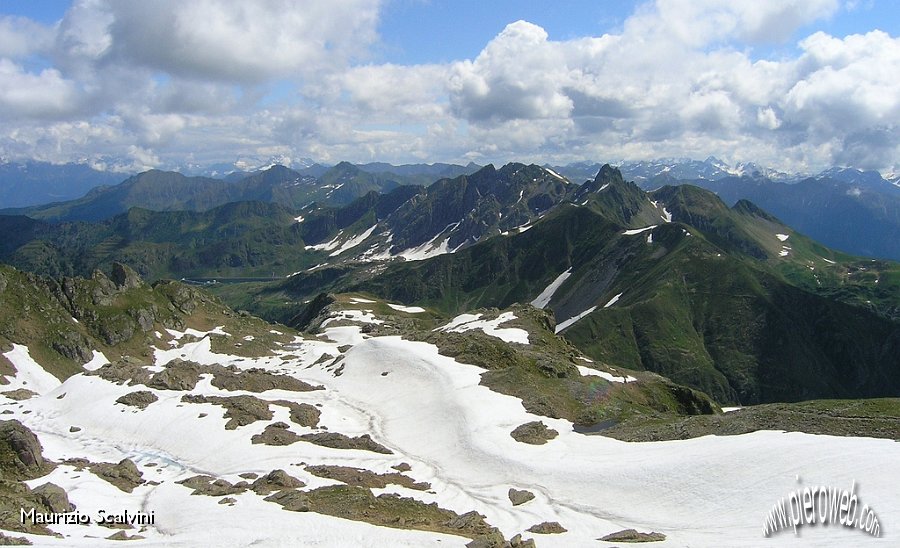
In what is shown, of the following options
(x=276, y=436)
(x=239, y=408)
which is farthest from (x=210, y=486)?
(x=239, y=408)

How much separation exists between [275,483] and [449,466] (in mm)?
15828

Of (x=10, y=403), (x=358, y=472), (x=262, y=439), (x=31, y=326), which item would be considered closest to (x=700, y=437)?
(x=358, y=472)

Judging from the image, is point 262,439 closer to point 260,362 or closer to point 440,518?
point 440,518

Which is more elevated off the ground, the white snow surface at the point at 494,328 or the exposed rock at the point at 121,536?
the white snow surface at the point at 494,328

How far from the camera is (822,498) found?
30500mm

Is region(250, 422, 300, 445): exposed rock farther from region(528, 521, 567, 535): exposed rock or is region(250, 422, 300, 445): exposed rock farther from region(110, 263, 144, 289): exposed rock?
region(110, 263, 144, 289): exposed rock

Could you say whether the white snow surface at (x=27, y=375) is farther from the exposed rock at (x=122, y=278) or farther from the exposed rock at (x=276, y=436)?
the exposed rock at (x=276, y=436)

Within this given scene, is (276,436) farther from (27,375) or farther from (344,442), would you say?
(27,375)

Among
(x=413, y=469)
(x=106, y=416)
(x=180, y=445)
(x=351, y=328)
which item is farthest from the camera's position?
(x=351, y=328)

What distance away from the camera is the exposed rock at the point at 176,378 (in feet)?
224

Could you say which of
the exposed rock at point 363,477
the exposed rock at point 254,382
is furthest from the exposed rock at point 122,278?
the exposed rock at point 363,477

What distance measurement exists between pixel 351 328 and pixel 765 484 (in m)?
118

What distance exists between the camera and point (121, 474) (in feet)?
148

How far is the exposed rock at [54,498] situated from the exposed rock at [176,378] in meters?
30.7
